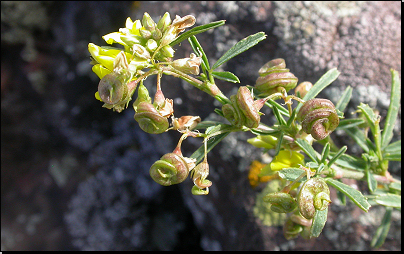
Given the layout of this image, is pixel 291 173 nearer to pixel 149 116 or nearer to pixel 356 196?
pixel 356 196

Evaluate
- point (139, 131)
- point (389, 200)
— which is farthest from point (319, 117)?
point (139, 131)

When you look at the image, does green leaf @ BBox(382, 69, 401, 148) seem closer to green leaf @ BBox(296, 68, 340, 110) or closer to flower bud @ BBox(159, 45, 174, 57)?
green leaf @ BBox(296, 68, 340, 110)

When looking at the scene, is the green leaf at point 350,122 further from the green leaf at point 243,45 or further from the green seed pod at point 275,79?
the green leaf at point 243,45

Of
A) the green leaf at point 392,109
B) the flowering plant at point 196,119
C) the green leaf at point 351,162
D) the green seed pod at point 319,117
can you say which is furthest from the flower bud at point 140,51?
the green leaf at point 392,109

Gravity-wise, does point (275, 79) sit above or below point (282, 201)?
above

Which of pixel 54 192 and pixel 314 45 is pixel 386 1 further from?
pixel 54 192

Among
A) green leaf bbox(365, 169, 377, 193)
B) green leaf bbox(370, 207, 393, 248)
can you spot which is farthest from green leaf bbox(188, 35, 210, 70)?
green leaf bbox(370, 207, 393, 248)
